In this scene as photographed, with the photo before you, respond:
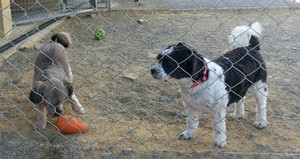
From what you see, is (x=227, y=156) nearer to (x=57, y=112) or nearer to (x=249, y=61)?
(x=249, y=61)

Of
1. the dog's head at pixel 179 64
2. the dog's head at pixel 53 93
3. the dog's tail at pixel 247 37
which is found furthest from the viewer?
the dog's tail at pixel 247 37

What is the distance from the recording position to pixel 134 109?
4.24 meters

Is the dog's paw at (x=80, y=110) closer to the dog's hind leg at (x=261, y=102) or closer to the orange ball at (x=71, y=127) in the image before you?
the orange ball at (x=71, y=127)

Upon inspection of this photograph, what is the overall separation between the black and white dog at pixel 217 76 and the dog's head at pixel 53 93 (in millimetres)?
1066

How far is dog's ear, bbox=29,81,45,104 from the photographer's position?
12.0 ft

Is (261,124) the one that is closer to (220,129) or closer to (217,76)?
(220,129)

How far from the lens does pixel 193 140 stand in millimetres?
3639

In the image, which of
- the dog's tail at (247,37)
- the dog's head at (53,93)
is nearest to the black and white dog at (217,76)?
the dog's tail at (247,37)

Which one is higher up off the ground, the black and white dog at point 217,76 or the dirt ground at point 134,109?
the black and white dog at point 217,76

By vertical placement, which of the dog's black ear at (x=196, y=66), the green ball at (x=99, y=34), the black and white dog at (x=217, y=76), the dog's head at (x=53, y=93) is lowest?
the green ball at (x=99, y=34)

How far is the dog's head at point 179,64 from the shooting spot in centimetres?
320

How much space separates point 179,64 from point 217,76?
1.29ft

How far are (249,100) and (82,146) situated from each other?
2059 millimetres

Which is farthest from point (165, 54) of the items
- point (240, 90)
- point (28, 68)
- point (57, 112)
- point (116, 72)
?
point (28, 68)
